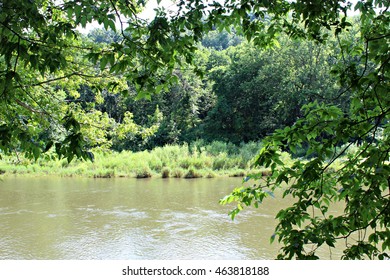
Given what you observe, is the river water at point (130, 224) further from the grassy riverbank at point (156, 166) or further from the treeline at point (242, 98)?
the treeline at point (242, 98)

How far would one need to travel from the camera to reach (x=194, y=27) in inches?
96.2

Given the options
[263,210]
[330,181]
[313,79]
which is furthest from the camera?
[313,79]

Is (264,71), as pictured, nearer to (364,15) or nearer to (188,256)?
(188,256)

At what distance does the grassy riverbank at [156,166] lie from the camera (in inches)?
646

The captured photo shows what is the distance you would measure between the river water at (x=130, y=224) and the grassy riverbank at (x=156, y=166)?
2994 mm

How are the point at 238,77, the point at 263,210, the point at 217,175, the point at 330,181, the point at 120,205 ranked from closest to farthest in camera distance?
the point at 330,181 < the point at 263,210 < the point at 120,205 < the point at 217,175 < the point at 238,77

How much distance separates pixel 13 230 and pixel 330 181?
7243 mm

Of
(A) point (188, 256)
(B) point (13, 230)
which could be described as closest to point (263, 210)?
(A) point (188, 256)

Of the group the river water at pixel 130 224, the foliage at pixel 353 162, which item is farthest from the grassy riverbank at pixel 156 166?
the foliage at pixel 353 162

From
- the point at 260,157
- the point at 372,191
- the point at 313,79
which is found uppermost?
the point at 313,79

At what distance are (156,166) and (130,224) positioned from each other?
8.77m

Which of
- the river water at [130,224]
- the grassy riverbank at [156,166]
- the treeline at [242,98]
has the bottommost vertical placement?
the river water at [130,224]

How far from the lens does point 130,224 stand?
8430 mm

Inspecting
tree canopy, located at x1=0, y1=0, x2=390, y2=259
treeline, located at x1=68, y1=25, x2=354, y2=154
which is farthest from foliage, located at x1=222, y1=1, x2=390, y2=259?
treeline, located at x1=68, y1=25, x2=354, y2=154
